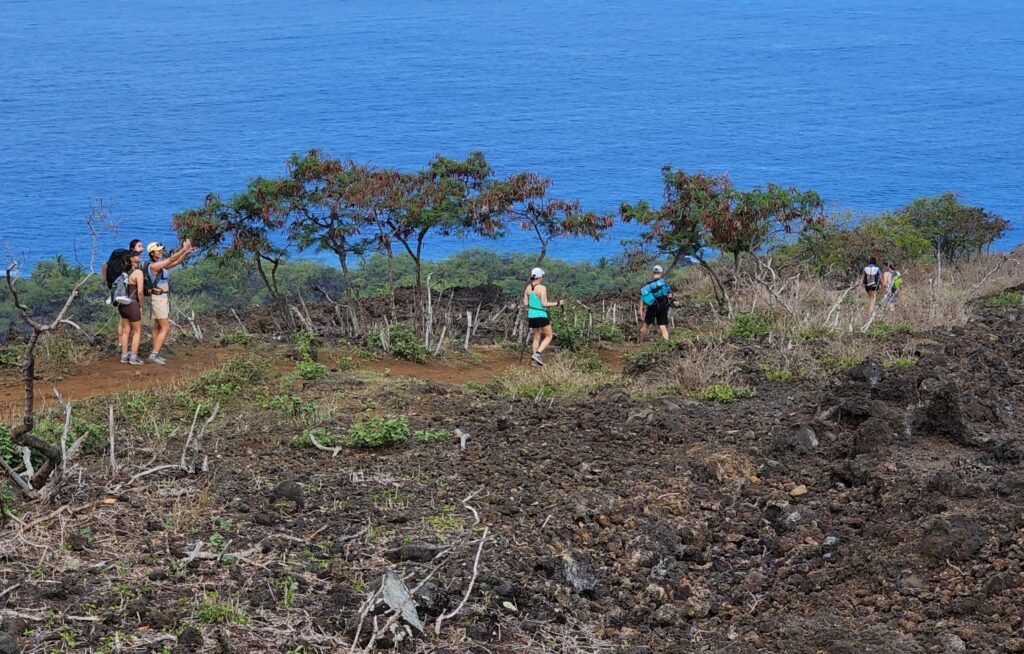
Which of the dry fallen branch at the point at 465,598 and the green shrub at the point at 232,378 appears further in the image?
the green shrub at the point at 232,378

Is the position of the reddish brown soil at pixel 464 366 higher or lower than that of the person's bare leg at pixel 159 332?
lower

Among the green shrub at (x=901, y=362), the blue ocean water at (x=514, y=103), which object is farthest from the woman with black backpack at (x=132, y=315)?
the blue ocean water at (x=514, y=103)

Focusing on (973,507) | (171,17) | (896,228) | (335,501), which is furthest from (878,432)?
(171,17)

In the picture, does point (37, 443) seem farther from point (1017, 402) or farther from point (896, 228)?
point (896, 228)

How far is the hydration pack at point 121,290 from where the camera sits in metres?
12.0

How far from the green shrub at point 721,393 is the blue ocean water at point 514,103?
27.3 metres

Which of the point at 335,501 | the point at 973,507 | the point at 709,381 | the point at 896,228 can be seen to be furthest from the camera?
the point at 896,228

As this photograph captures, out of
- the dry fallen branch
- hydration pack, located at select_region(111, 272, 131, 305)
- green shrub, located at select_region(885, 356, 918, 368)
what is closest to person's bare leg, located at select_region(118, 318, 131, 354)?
hydration pack, located at select_region(111, 272, 131, 305)

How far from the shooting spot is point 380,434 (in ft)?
29.2

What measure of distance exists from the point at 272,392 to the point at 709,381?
412cm

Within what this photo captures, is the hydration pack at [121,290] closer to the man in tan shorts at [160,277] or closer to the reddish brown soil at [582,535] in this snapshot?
the man in tan shorts at [160,277]

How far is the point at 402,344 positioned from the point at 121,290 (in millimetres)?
3428

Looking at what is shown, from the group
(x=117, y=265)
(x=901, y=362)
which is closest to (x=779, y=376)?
(x=901, y=362)

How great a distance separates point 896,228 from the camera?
27.8m
